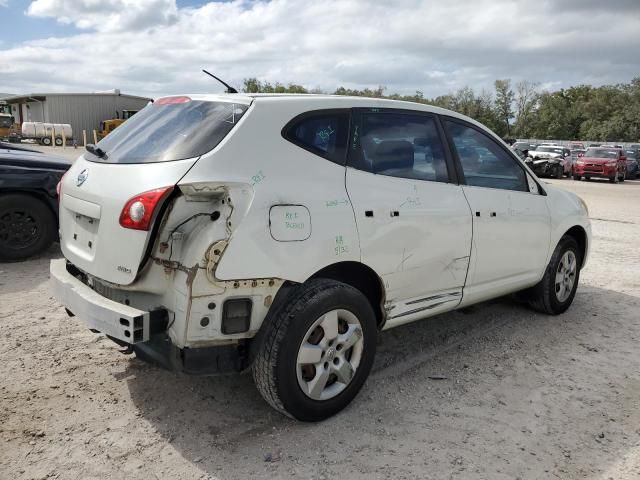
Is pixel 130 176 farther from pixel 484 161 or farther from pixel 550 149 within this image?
pixel 550 149

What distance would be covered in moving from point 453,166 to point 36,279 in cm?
446

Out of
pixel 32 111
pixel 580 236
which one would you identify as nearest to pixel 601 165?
pixel 580 236

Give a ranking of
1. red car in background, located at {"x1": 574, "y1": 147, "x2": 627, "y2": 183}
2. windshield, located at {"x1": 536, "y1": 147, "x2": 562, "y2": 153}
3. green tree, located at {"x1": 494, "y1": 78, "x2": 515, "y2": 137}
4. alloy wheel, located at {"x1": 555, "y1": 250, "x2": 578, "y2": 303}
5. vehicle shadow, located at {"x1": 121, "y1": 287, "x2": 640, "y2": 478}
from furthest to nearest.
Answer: green tree, located at {"x1": 494, "y1": 78, "x2": 515, "y2": 137} < windshield, located at {"x1": 536, "y1": 147, "x2": 562, "y2": 153} < red car in background, located at {"x1": 574, "y1": 147, "x2": 627, "y2": 183} < alloy wheel, located at {"x1": 555, "y1": 250, "x2": 578, "y2": 303} < vehicle shadow, located at {"x1": 121, "y1": 287, "x2": 640, "y2": 478}

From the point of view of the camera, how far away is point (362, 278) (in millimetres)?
3412

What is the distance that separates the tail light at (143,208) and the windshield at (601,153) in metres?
27.1

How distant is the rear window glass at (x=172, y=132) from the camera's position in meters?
2.86

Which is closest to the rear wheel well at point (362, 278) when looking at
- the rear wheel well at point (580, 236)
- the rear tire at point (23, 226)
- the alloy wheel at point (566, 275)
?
the alloy wheel at point (566, 275)

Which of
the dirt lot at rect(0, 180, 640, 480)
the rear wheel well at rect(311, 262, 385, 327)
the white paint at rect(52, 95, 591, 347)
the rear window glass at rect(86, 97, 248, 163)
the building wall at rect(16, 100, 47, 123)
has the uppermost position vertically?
the building wall at rect(16, 100, 47, 123)

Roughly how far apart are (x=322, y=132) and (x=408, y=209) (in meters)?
0.75

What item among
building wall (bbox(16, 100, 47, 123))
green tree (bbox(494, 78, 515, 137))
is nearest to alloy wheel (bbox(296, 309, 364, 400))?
building wall (bbox(16, 100, 47, 123))

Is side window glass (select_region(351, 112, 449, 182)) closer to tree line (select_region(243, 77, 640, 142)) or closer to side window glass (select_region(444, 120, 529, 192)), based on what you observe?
side window glass (select_region(444, 120, 529, 192))

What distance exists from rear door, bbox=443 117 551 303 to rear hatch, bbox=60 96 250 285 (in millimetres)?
1873

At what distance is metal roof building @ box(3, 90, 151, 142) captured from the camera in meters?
46.1

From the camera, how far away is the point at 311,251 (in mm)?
2908
